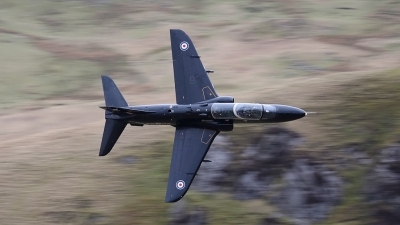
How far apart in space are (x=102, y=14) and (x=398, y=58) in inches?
1493

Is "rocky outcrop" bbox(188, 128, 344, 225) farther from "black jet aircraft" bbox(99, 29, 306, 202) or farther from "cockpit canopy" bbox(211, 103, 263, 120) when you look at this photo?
"cockpit canopy" bbox(211, 103, 263, 120)

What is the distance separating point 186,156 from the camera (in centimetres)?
3303

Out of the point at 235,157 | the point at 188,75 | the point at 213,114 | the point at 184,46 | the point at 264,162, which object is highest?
the point at 184,46

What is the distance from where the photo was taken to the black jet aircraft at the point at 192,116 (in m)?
33.3

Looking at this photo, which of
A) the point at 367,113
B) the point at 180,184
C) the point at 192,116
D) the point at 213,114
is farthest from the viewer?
the point at 367,113

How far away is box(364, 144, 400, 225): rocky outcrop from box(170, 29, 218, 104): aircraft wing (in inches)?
430

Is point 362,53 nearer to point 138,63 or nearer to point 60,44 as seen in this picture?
point 138,63

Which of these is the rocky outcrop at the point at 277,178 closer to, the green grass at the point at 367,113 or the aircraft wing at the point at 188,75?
the green grass at the point at 367,113

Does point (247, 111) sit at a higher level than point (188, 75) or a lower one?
lower

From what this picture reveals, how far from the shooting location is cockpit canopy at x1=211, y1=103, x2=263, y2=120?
110 feet

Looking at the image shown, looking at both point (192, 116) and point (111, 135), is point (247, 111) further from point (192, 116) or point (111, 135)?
point (111, 135)

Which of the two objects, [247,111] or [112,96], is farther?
[112,96]

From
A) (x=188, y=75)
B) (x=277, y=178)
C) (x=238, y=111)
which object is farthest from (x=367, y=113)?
(x=188, y=75)

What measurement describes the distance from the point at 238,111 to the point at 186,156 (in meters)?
3.65
